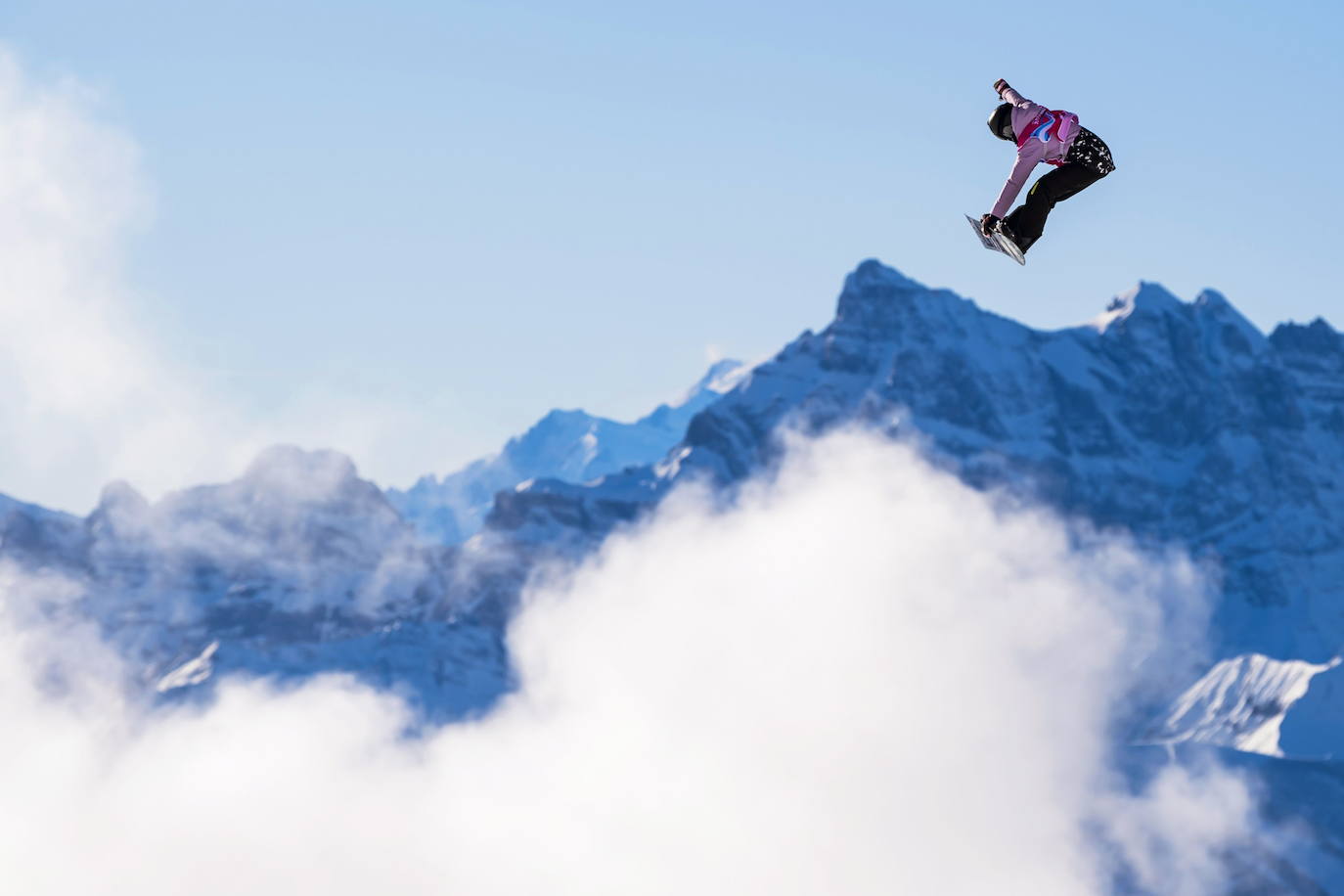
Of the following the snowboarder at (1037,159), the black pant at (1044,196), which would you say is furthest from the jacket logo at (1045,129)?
the black pant at (1044,196)

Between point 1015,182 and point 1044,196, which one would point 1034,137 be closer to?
point 1015,182

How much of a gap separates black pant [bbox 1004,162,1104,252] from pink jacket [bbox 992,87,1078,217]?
284mm

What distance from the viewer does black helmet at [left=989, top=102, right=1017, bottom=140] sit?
29.2 metres

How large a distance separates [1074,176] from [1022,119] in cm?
121

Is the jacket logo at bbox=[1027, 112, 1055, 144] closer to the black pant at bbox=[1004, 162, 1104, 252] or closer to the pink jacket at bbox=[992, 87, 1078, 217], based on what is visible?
the pink jacket at bbox=[992, 87, 1078, 217]

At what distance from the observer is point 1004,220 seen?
2969cm

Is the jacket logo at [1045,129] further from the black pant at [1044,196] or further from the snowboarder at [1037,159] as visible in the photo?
the black pant at [1044,196]

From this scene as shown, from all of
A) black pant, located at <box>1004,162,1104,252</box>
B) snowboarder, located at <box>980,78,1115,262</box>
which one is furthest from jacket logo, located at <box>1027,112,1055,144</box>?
black pant, located at <box>1004,162,1104,252</box>

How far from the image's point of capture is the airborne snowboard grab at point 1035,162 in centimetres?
2886

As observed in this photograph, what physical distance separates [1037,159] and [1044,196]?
103 cm

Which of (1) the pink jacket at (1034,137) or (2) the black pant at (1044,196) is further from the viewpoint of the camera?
(2) the black pant at (1044,196)

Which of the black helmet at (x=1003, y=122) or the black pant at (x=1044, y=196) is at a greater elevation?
the black helmet at (x=1003, y=122)

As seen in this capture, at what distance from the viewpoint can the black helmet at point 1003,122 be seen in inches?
1150

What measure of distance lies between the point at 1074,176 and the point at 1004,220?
1.18m
